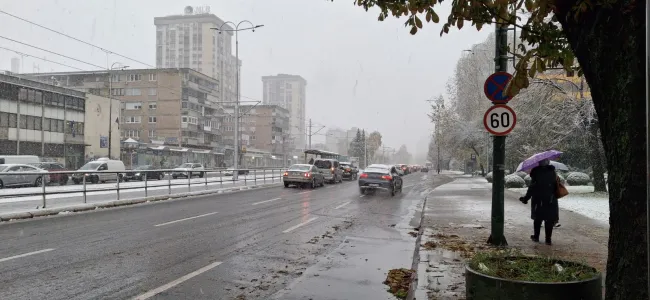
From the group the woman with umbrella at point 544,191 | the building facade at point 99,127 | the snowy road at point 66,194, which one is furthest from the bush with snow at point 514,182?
the building facade at point 99,127

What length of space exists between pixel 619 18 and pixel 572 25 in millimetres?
410

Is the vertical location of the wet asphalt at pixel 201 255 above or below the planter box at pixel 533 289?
below

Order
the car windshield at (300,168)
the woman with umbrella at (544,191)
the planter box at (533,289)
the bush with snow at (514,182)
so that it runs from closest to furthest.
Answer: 1. the planter box at (533,289)
2. the woman with umbrella at (544,191)
3. the bush with snow at (514,182)
4. the car windshield at (300,168)

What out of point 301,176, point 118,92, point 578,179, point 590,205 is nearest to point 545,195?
point 590,205

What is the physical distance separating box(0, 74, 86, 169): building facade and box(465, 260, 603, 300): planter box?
5096 centimetres

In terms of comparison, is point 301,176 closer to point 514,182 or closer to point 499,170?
point 514,182

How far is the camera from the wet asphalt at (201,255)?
5965 mm

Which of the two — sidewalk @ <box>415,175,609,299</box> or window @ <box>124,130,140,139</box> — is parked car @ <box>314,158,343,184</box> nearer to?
sidewalk @ <box>415,175,609,299</box>

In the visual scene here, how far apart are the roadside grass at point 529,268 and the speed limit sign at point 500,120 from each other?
132 inches

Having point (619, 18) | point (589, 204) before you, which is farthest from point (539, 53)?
point (589, 204)

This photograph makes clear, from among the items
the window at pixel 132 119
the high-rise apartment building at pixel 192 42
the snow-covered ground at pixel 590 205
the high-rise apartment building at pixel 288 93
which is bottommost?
the snow-covered ground at pixel 590 205

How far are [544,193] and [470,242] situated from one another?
1.65 m

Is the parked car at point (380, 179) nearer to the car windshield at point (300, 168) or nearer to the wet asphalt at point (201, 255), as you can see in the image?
the car windshield at point (300, 168)

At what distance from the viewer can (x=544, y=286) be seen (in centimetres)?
381
